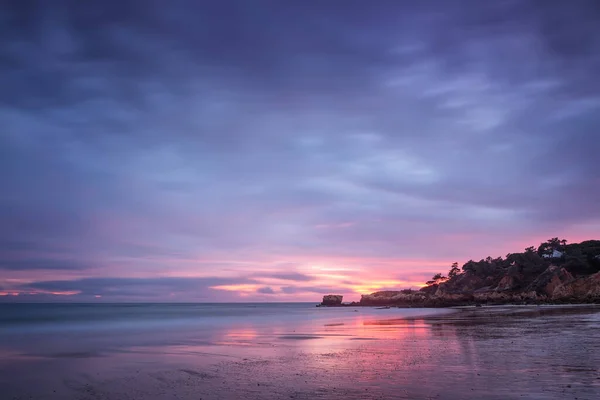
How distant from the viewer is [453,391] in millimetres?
16125

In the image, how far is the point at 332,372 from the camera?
21.5 metres

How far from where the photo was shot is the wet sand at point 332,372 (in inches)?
656

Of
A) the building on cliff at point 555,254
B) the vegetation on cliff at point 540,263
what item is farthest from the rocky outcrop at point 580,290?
the building on cliff at point 555,254

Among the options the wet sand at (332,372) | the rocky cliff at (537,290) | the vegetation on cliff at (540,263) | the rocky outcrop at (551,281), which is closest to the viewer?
Result: the wet sand at (332,372)

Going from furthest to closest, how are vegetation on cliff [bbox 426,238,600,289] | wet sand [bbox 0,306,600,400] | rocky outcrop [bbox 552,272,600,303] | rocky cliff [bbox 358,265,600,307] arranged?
vegetation on cliff [bbox 426,238,600,289], rocky cliff [bbox 358,265,600,307], rocky outcrop [bbox 552,272,600,303], wet sand [bbox 0,306,600,400]

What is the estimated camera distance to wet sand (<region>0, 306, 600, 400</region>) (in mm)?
16656

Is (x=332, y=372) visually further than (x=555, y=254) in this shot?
No

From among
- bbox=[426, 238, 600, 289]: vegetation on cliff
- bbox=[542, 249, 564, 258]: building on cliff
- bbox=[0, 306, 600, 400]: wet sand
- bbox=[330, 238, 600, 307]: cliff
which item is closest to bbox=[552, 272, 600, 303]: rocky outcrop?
bbox=[330, 238, 600, 307]: cliff

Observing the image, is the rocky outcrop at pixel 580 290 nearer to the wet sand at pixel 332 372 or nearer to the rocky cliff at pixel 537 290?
the rocky cliff at pixel 537 290

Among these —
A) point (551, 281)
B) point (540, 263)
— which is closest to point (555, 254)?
point (540, 263)

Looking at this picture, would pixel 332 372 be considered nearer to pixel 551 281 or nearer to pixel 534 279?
pixel 551 281

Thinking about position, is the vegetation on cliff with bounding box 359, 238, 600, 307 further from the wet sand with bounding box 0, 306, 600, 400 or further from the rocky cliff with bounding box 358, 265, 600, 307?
the wet sand with bounding box 0, 306, 600, 400

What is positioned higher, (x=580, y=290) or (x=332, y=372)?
(x=580, y=290)

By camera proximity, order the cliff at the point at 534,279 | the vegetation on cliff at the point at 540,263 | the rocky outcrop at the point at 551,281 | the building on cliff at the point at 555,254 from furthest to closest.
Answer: the building on cliff at the point at 555,254, the vegetation on cliff at the point at 540,263, the rocky outcrop at the point at 551,281, the cliff at the point at 534,279
